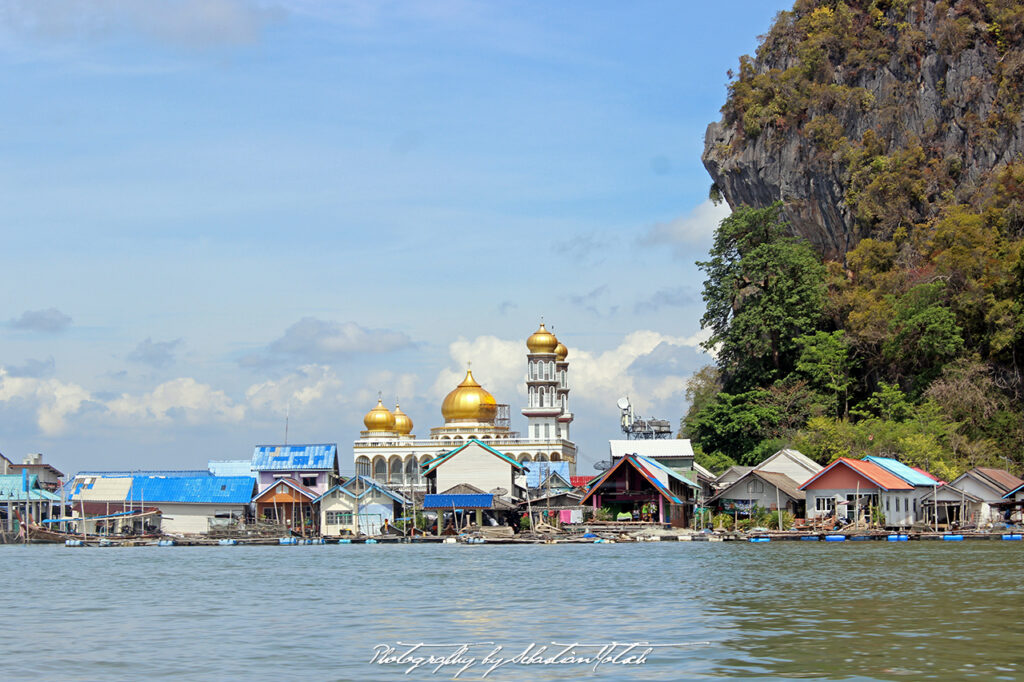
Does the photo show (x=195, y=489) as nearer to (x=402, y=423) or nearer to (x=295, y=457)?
(x=295, y=457)

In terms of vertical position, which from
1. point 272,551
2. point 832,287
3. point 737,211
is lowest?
point 272,551

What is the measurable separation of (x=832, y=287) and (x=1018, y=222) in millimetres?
13816

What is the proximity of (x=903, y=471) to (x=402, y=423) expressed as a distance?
215ft

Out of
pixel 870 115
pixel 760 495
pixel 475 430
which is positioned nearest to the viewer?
pixel 760 495

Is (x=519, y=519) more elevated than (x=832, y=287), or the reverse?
(x=832, y=287)

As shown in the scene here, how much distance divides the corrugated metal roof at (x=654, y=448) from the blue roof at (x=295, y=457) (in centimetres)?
1992

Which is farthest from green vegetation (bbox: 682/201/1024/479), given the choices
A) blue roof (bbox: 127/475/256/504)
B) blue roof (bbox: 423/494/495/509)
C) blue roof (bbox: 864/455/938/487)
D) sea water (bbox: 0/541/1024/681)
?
blue roof (bbox: 127/475/256/504)

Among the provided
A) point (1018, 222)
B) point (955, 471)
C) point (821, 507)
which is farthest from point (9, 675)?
point (1018, 222)

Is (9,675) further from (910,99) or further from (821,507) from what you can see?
(910,99)

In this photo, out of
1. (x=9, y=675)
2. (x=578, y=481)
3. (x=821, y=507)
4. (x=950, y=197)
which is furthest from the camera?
(x=578, y=481)

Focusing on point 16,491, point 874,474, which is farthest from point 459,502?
point 16,491

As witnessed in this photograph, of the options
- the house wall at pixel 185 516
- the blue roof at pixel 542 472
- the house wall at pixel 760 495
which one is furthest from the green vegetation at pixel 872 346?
the house wall at pixel 185 516

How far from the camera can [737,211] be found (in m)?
79.4

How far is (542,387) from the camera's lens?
116m
